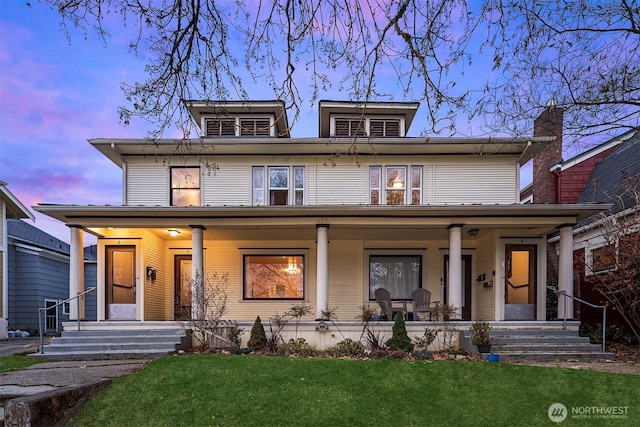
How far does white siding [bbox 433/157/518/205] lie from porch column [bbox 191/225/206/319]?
6797mm

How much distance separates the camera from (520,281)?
11914 millimetres

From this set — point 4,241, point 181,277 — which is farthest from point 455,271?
point 4,241

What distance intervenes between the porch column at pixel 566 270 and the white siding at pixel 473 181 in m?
2.02

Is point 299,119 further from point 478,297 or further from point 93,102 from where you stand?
point 478,297

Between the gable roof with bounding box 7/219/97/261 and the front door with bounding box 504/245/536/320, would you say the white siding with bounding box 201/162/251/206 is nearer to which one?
the front door with bounding box 504/245/536/320

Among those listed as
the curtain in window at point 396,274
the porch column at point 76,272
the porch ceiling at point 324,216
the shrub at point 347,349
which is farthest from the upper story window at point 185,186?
the shrub at point 347,349

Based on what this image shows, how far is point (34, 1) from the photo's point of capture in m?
3.88

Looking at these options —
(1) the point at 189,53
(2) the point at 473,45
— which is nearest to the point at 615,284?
(2) the point at 473,45

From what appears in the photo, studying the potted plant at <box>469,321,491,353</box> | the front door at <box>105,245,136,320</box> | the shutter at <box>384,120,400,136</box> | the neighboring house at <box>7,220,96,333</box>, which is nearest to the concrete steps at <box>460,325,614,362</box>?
the potted plant at <box>469,321,491,353</box>

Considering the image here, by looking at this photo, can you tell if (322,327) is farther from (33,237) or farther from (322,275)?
(33,237)

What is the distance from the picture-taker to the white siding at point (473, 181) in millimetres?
12500

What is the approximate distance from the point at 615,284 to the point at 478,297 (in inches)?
164

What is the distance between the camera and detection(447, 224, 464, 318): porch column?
10.4m

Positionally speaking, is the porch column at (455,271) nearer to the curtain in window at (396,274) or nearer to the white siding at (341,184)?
the curtain in window at (396,274)
